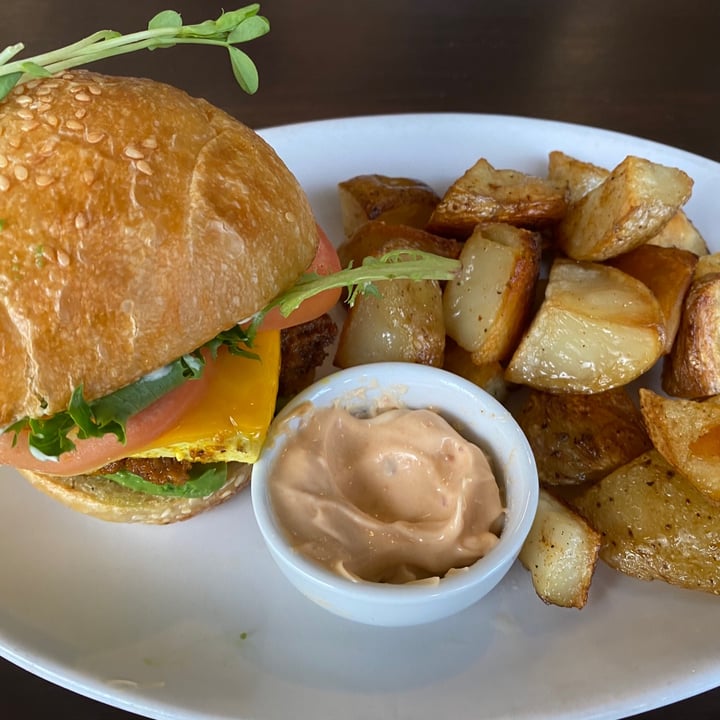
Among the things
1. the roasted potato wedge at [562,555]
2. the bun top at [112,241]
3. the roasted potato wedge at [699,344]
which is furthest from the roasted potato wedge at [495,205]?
the roasted potato wedge at [562,555]

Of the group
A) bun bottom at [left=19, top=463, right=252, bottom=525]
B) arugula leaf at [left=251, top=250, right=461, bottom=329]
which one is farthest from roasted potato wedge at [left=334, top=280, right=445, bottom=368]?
bun bottom at [left=19, top=463, right=252, bottom=525]

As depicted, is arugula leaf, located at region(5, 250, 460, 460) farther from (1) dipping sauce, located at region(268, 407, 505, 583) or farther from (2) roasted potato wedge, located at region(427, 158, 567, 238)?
(2) roasted potato wedge, located at region(427, 158, 567, 238)

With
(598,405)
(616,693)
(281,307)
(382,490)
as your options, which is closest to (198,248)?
(281,307)

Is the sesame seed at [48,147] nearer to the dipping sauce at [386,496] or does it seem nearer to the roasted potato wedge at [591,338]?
A: the dipping sauce at [386,496]

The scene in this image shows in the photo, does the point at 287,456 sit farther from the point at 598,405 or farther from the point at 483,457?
the point at 598,405

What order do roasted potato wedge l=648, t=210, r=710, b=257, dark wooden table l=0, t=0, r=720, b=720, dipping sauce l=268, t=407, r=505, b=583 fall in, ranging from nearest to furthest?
dipping sauce l=268, t=407, r=505, b=583 < roasted potato wedge l=648, t=210, r=710, b=257 < dark wooden table l=0, t=0, r=720, b=720
